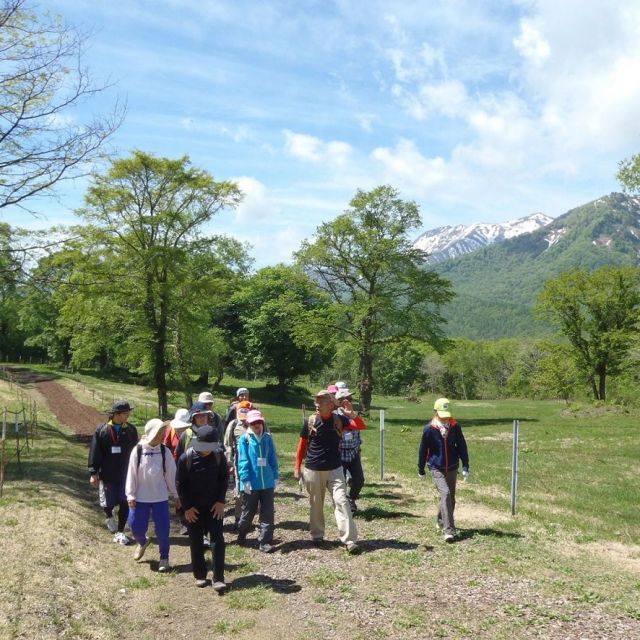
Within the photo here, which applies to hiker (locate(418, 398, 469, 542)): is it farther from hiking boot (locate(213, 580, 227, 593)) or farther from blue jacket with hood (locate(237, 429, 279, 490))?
hiking boot (locate(213, 580, 227, 593))

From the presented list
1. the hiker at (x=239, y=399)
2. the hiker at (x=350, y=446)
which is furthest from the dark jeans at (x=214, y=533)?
the hiker at (x=239, y=399)

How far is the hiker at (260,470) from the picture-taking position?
866 cm

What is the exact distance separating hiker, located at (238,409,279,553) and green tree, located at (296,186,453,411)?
26098mm

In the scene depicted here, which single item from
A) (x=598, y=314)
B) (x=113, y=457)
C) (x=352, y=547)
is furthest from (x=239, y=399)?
(x=598, y=314)

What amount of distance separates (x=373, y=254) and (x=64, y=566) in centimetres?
2998

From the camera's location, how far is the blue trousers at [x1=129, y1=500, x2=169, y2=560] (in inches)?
316

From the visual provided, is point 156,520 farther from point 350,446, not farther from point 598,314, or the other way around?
point 598,314

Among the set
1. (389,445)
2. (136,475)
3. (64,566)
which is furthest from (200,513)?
(389,445)

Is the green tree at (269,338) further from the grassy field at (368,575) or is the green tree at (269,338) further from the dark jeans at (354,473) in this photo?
the dark jeans at (354,473)

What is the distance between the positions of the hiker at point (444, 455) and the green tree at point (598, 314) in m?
44.5

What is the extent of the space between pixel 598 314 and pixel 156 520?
166 feet

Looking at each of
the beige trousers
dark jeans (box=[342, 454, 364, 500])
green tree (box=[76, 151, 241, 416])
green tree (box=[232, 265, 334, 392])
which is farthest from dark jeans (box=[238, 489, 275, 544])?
green tree (box=[232, 265, 334, 392])

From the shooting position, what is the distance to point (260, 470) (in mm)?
8664

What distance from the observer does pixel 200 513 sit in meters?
7.18
